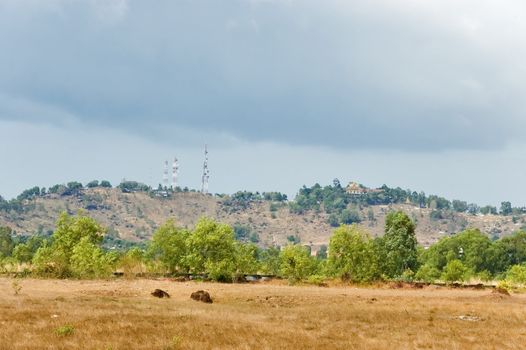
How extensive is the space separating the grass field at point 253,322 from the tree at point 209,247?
3529 cm

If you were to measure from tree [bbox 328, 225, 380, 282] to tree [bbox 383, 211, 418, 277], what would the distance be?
14370 mm

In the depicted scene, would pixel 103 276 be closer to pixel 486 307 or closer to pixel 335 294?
Result: pixel 335 294

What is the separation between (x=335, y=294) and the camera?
221 feet

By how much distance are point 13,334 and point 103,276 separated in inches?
2124

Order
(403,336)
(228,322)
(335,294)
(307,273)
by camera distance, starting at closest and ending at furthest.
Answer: (403,336)
(228,322)
(335,294)
(307,273)

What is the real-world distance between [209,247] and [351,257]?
1940cm

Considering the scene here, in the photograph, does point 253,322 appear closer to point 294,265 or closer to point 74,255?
point 294,265

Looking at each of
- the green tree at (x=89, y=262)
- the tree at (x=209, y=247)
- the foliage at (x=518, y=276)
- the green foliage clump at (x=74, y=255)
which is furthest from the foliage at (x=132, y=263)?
the foliage at (x=518, y=276)

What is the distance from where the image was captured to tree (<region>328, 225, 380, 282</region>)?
3895 inches

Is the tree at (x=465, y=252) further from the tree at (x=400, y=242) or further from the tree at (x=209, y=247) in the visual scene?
the tree at (x=209, y=247)

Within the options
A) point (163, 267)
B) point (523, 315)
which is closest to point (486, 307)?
point (523, 315)

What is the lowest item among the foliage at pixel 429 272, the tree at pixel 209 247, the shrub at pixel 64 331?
the foliage at pixel 429 272

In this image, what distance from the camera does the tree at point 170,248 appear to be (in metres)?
105

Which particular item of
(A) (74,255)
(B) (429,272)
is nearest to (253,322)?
(A) (74,255)
